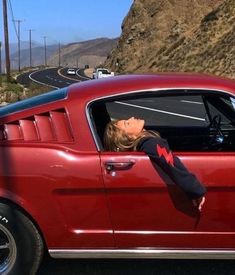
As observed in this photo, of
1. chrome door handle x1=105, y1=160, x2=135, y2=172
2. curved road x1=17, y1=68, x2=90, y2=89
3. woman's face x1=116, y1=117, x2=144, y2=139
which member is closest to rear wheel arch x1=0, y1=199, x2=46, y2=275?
chrome door handle x1=105, y1=160, x2=135, y2=172

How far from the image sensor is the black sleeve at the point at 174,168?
12.0 ft

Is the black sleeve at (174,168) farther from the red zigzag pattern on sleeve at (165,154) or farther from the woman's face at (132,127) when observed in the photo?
the woman's face at (132,127)

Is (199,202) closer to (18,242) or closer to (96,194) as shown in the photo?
(96,194)

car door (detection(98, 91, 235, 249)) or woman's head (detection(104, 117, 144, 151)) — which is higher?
woman's head (detection(104, 117, 144, 151))

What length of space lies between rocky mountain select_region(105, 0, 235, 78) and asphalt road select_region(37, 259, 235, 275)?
38850mm

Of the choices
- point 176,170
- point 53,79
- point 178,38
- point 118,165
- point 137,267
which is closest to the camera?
point 176,170

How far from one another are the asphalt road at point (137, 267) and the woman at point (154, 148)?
83 cm

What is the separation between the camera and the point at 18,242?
3920 mm

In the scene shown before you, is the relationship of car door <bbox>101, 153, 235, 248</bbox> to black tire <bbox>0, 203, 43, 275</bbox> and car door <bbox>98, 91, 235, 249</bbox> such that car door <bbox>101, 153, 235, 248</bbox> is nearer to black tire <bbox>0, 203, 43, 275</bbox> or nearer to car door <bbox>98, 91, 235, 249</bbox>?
car door <bbox>98, 91, 235, 249</bbox>

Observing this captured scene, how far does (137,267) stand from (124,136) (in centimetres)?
113

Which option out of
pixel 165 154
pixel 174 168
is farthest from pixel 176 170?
pixel 165 154

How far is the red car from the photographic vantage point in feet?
12.5

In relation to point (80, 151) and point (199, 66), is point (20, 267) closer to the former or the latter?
point (80, 151)

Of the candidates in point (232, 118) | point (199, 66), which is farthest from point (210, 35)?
point (232, 118)
